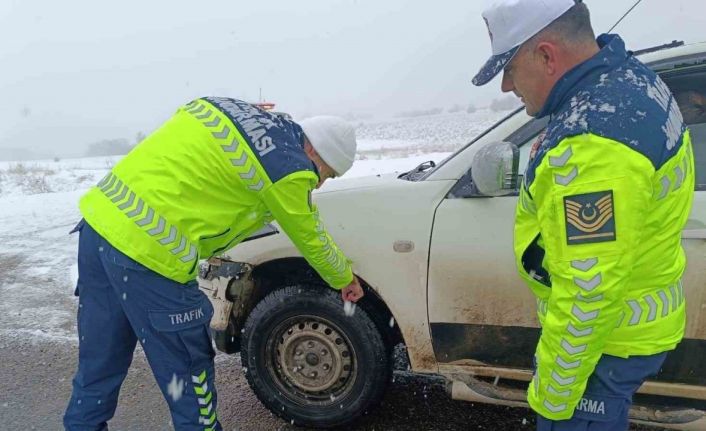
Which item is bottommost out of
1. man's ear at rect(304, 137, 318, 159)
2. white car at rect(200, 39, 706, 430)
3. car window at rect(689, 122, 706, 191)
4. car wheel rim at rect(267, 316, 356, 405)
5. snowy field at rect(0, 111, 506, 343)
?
snowy field at rect(0, 111, 506, 343)

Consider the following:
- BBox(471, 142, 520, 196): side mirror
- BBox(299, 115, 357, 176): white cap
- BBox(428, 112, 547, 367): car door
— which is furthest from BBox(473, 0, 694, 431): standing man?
BBox(428, 112, 547, 367): car door

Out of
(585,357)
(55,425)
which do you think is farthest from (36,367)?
(585,357)

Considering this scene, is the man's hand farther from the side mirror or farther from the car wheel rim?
the side mirror

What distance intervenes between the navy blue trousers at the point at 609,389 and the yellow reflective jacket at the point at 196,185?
109cm

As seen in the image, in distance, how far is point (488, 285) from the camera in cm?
252

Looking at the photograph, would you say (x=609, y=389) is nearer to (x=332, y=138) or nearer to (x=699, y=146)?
(x=332, y=138)

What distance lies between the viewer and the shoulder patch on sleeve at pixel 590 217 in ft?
4.08

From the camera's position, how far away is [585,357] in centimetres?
137

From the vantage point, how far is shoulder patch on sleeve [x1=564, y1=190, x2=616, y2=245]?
1.24 meters

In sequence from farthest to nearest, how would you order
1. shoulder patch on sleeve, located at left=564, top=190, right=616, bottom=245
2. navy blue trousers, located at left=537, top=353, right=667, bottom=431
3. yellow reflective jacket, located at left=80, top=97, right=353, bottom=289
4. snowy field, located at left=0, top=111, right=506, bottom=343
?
snowy field, located at left=0, top=111, right=506, bottom=343 → yellow reflective jacket, located at left=80, top=97, right=353, bottom=289 → navy blue trousers, located at left=537, top=353, right=667, bottom=431 → shoulder patch on sleeve, located at left=564, top=190, right=616, bottom=245

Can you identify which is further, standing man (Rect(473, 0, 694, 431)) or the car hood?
the car hood

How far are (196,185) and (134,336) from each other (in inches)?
30.3

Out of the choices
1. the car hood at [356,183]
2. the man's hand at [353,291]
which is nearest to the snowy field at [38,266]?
the car hood at [356,183]

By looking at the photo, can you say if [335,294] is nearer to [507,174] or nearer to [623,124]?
[507,174]
